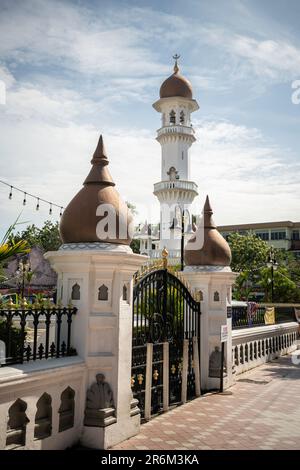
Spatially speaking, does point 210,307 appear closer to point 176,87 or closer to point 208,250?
point 208,250

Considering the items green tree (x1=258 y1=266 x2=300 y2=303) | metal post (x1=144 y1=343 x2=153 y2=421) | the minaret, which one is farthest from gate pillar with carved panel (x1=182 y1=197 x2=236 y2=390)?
the minaret

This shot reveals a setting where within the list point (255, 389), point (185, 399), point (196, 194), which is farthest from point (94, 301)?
point (196, 194)

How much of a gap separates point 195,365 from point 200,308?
1.39 meters

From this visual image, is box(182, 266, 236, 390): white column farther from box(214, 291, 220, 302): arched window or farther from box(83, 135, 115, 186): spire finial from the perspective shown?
box(83, 135, 115, 186): spire finial

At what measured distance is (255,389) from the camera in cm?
1088

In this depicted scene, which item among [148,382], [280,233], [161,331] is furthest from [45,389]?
[280,233]

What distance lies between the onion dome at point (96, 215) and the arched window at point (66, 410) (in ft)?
7.16

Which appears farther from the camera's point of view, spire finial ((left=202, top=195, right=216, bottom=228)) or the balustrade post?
spire finial ((left=202, top=195, right=216, bottom=228))

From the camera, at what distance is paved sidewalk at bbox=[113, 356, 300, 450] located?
22.0 feet

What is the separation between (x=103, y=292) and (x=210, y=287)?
4641mm

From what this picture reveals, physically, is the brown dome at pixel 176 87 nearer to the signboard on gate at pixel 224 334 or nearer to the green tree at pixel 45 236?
the green tree at pixel 45 236

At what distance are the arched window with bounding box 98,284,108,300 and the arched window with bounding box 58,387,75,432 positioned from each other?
4.45 ft

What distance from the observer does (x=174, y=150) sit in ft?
159

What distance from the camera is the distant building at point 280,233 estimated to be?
66062 mm
